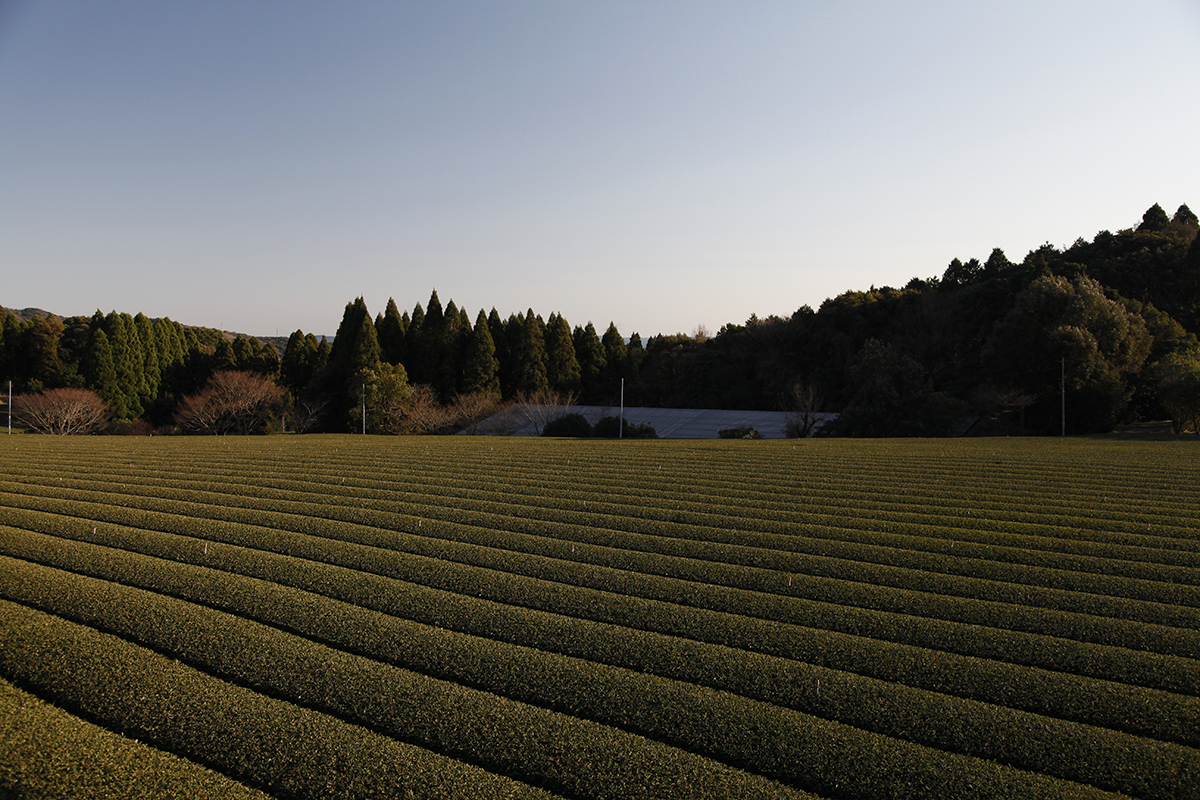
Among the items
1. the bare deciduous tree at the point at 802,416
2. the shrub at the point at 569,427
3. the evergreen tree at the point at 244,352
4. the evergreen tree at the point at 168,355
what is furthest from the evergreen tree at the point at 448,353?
the bare deciduous tree at the point at 802,416

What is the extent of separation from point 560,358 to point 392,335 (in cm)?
1038

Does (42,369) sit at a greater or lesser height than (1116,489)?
greater

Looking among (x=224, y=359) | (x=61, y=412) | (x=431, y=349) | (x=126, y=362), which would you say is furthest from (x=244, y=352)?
(x=61, y=412)

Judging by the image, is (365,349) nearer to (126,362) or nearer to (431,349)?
(431,349)

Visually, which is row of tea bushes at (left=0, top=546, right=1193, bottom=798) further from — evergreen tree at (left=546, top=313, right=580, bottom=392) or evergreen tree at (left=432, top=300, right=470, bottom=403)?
evergreen tree at (left=546, top=313, right=580, bottom=392)

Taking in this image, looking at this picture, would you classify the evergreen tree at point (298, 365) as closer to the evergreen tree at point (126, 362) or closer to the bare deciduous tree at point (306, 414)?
the bare deciduous tree at point (306, 414)

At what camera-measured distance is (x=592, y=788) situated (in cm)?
289

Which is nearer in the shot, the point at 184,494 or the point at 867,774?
the point at 867,774

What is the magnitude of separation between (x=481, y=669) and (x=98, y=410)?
31.8 meters

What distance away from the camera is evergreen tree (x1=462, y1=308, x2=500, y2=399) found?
122 ft

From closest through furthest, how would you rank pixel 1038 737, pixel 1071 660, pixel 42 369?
pixel 1038 737, pixel 1071 660, pixel 42 369

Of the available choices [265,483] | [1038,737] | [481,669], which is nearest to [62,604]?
[481,669]

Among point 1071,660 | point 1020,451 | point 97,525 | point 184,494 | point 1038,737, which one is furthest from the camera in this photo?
point 1020,451

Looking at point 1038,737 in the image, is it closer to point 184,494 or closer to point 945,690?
point 945,690
